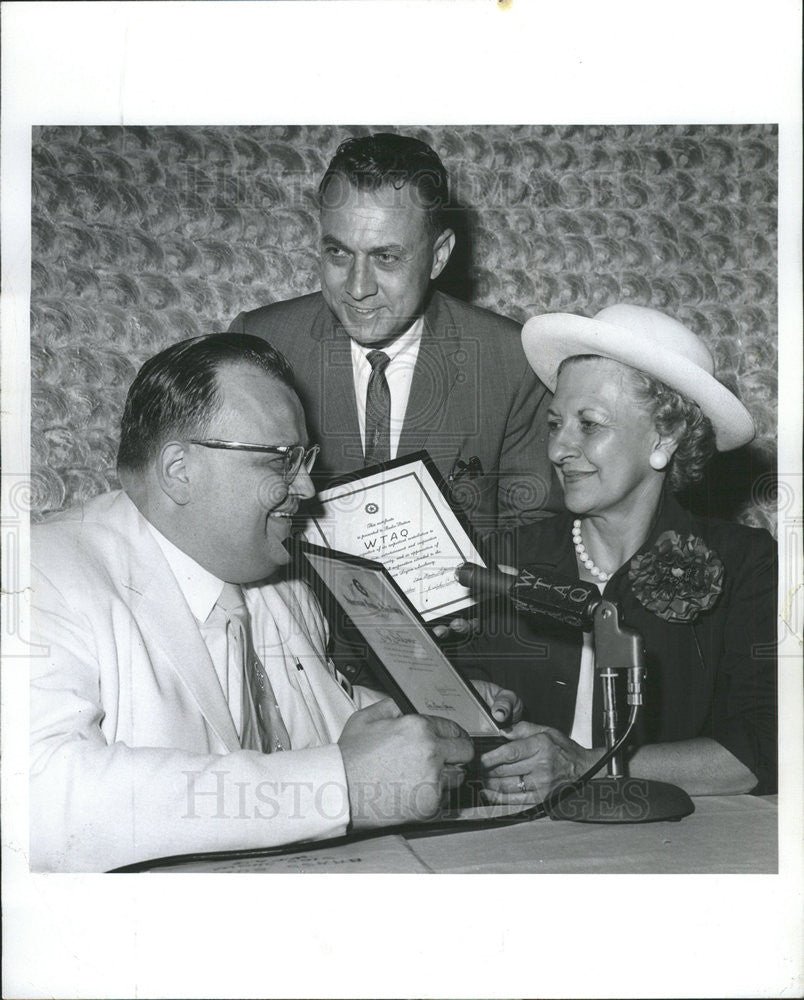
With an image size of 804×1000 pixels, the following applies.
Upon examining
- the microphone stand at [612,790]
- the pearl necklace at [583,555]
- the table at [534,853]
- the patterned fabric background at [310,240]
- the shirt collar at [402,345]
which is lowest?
the table at [534,853]

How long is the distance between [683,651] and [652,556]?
195 millimetres

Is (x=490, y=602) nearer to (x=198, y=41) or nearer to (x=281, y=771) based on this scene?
(x=281, y=771)

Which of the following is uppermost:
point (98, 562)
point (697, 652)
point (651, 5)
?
point (651, 5)

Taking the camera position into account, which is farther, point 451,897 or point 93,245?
point 93,245

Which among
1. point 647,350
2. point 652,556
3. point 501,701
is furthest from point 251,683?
point 647,350

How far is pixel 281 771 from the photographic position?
1974mm

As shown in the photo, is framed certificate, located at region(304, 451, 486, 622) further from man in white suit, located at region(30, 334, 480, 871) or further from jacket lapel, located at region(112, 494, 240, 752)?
jacket lapel, located at region(112, 494, 240, 752)

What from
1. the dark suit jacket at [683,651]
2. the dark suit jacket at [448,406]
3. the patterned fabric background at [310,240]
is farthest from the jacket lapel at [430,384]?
the dark suit jacket at [683,651]

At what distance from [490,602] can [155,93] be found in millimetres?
1191

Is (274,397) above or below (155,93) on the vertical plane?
below

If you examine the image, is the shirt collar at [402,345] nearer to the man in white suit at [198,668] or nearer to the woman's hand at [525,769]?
the man in white suit at [198,668]

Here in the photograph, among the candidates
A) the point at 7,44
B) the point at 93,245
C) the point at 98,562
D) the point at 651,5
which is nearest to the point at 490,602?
the point at 98,562

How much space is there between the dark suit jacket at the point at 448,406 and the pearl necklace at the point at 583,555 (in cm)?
6

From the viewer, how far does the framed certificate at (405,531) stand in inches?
84.4
